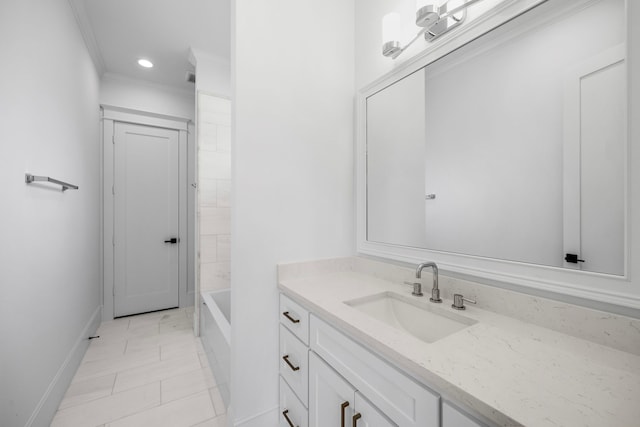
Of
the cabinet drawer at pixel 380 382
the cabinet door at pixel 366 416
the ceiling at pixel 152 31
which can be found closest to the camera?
the cabinet drawer at pixel 380 382

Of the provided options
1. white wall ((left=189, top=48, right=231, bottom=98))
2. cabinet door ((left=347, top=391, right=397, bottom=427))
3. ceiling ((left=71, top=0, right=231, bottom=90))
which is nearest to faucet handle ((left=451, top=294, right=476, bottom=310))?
cabinet door ((left=347, top=391, right=397, bottom=427))

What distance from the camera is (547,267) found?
0.85 metres

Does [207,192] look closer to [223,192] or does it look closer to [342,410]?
[223,192]

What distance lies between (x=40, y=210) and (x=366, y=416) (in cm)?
192

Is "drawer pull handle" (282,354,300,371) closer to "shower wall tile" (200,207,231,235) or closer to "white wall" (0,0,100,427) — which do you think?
"white wall" (0,0,100,427)

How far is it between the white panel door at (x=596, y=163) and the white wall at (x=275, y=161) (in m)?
1.04

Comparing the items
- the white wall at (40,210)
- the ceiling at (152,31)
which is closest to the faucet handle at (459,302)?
the white wall at (40,210)

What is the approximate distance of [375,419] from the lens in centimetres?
75

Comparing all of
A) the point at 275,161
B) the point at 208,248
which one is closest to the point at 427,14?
the point at 275,161

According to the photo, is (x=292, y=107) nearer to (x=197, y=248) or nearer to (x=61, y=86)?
(x=61, y=86)

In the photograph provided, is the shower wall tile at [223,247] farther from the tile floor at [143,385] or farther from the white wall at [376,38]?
the white wall at [376,38]

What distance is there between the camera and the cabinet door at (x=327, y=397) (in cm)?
86

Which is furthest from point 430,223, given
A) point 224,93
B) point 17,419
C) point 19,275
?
point 224,93

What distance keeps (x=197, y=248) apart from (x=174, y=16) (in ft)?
6.60
